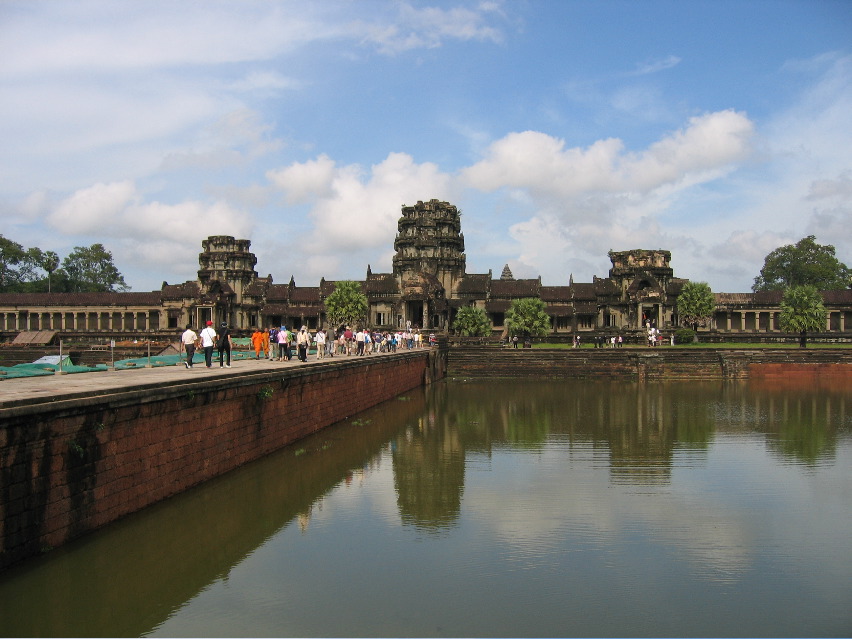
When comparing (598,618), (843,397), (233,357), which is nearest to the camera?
(598,618)

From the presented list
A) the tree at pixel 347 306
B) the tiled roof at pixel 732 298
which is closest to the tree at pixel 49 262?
the tree at pixel 347 306

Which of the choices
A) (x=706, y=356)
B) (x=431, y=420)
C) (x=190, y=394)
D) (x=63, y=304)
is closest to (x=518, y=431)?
(x=431, y=420)

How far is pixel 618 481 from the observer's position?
16312 millimetres

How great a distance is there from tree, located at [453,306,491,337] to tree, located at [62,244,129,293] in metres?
61.0

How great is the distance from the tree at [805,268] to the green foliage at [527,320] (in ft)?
147

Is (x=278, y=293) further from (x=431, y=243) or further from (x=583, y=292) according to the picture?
(x=583, y=292)

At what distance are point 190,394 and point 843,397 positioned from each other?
31143 millimetres

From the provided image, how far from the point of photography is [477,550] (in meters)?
11.5

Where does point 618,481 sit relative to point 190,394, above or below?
below

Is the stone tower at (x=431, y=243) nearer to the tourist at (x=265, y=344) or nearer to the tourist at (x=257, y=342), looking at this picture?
the tourist at (x=265, y=344)

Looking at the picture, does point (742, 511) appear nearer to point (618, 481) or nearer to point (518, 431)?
point (618, 481)

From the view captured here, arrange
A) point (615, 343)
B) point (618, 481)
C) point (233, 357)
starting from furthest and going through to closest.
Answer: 1. point (615, 343)
2. point (233, 357)
3. point (618, 481)

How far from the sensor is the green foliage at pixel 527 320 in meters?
56.9

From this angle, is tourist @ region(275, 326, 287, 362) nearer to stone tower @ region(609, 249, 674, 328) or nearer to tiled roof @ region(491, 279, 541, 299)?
stone tower @ region(609, 249, 674, 328)
